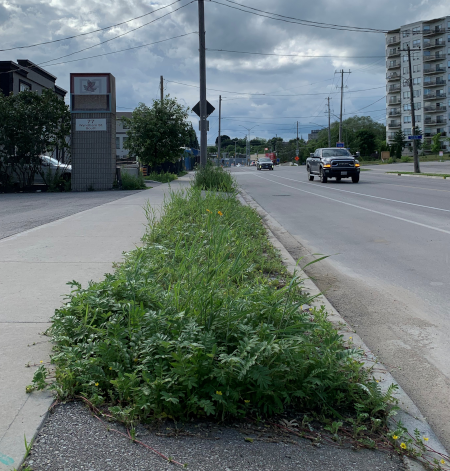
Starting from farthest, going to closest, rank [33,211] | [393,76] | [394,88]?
[394,88] < [393,76] < [33,211]

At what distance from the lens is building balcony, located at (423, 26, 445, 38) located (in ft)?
338

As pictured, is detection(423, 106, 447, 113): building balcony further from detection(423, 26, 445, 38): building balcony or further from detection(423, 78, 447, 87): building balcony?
detection(423, 26, 445, 38): building balcony

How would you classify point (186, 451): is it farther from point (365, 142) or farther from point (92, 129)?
point (365, 142)

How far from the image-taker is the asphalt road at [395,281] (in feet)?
12.4

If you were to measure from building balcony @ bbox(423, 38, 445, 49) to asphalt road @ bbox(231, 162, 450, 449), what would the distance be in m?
104

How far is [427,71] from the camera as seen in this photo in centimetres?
10662

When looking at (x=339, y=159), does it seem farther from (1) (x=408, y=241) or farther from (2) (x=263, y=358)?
(2) (x=263, y=358)

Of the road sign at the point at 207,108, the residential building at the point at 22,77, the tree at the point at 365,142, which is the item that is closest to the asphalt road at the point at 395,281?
the road sign at the point at 207,108

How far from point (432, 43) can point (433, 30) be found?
8.21ft

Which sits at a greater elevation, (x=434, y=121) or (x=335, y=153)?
(x=434, y=121)

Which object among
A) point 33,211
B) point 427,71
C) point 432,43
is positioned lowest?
point 33,211

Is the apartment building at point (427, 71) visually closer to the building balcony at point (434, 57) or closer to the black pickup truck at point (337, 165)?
the building balcony at point (434, 57)

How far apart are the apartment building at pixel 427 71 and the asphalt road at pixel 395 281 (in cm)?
9881

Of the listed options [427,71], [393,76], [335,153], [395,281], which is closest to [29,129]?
[335,153]
